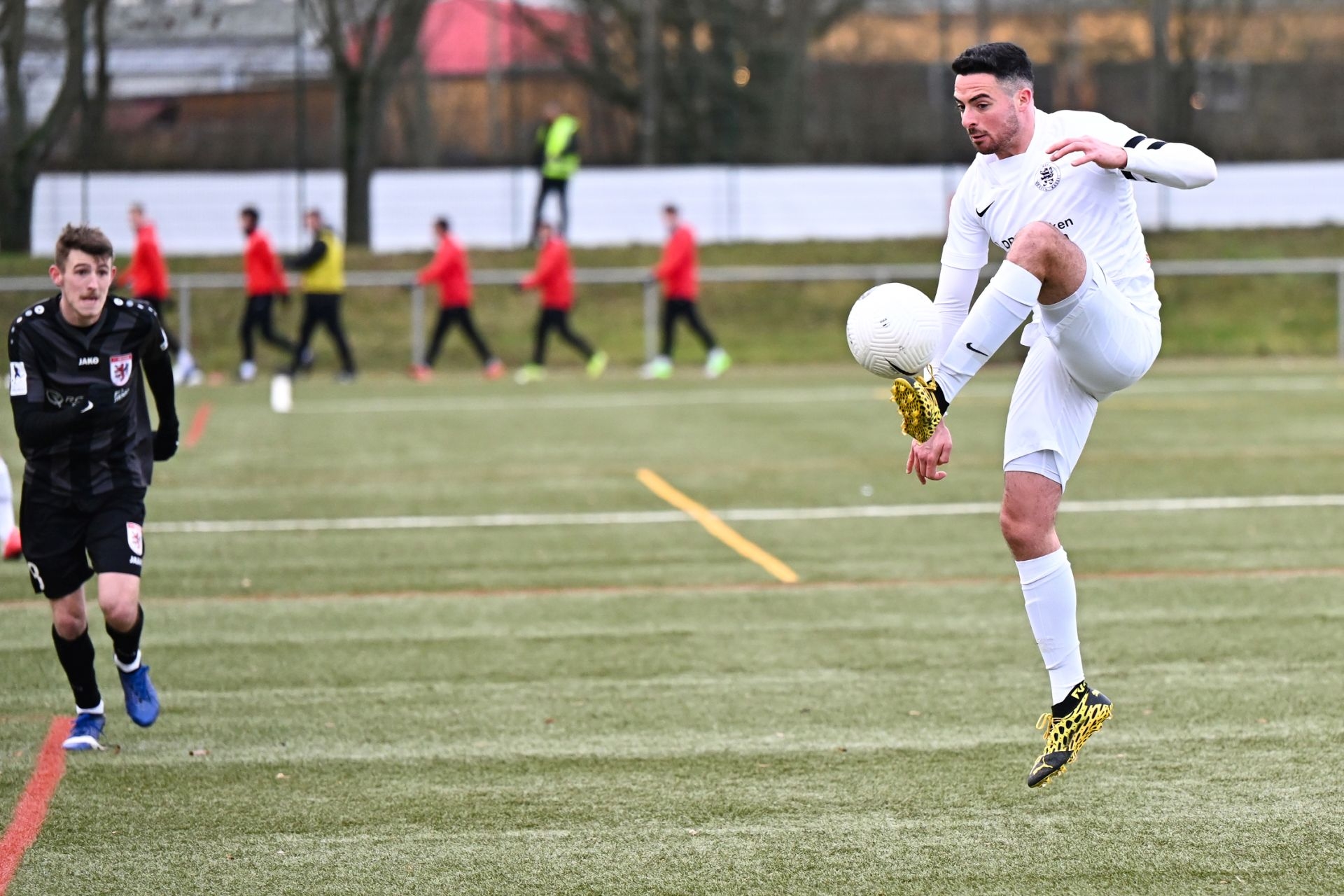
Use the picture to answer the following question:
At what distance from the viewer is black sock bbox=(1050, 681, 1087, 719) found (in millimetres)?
5609

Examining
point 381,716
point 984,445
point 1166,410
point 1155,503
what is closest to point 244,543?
point 381,716

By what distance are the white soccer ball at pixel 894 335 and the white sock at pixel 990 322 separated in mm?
167

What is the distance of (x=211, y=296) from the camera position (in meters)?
27.4

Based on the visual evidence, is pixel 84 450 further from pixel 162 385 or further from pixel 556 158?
pixel 556 158

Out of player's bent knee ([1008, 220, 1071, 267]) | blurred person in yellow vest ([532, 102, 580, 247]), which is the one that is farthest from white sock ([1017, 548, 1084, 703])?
blurred person in yellow vest ([532, 102, 580, 247])

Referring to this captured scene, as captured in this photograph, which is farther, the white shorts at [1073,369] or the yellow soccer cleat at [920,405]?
the white shorts at [1073,369]

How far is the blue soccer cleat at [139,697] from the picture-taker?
256 inches

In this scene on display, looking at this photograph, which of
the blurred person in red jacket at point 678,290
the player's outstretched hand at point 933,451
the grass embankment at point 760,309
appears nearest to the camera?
the player's outstretched hand at point 933,451

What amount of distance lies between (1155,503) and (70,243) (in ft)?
27.5

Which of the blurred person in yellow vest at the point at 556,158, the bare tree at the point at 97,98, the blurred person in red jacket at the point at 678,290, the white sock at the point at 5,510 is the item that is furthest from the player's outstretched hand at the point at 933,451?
the bare tree at the point at 97,98

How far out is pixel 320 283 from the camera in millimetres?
23109

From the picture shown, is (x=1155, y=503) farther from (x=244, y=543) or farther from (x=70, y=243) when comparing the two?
(x=70, y=243)

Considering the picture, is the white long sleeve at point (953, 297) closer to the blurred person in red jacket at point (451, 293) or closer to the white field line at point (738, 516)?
the white field line at point (738, 516)

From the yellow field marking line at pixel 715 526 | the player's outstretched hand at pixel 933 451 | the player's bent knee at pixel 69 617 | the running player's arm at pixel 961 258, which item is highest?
the running player's arm at pixel 961 258
